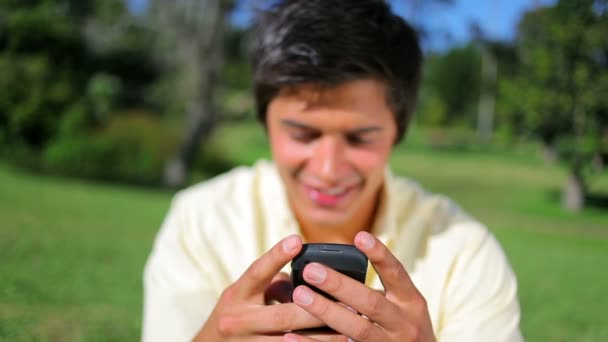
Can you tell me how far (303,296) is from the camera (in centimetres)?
90

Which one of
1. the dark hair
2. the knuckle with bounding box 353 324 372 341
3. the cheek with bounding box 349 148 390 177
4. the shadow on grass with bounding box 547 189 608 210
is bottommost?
the shadow on grass with bounding box 547 189 608 210

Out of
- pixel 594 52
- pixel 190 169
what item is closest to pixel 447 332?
pixel 594 52

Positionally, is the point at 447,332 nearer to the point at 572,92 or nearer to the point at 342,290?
the point at 342,290

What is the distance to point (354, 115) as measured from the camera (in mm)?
1315

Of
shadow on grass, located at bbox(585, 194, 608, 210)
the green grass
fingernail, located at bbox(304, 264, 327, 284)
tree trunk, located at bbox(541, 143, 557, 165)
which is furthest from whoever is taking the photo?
shadow on grass, located at bbox(585, 194, 608, 210)

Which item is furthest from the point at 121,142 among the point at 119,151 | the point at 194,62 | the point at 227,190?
the point at 194,62

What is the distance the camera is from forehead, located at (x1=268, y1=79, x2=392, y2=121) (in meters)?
1.33

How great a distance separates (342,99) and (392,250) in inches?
16.3

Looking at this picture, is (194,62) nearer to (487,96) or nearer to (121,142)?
(121,142)

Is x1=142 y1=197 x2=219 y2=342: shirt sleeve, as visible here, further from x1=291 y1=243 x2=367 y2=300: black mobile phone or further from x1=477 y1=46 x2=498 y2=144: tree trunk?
x1=477 y1=46 x2=498 y2=144: tree trunk

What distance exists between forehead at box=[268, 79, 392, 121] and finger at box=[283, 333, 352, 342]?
1.73ft

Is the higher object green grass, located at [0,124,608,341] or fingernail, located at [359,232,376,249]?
fingernail, located at [359,232,376,249]

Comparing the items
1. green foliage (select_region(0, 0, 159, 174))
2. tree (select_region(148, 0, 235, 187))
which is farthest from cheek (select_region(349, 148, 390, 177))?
tree (select_region(148, 0, 235, 187))

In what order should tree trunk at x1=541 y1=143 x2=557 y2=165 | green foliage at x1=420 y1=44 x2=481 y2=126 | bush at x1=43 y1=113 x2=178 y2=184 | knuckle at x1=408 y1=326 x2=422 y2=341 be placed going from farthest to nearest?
green foliage at x1=420 y1=44 x2=481 y2=126 < tree trunk at x1=541 y1=143 x2=557 y2=165 < bush at x1=43 y1=113 x2=178 y2=184 < knuckle at x1=408 y1=326 x2=422 y2=341
